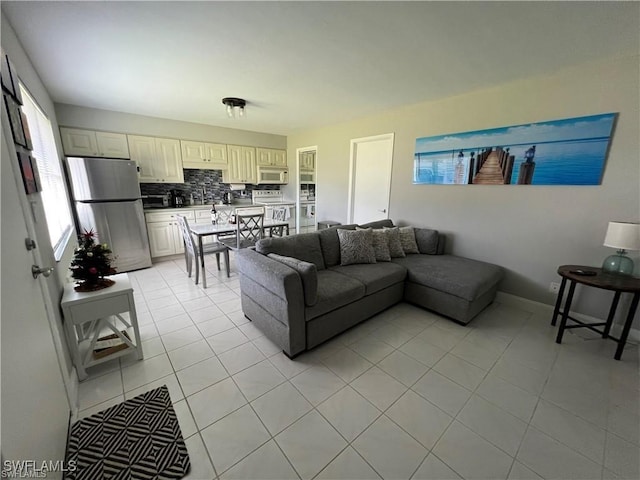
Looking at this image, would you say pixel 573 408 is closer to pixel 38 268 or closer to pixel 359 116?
pixel 38 268

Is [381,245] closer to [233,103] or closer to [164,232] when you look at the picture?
[233,103]

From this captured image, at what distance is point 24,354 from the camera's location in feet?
3.36

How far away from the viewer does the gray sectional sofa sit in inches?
77.7

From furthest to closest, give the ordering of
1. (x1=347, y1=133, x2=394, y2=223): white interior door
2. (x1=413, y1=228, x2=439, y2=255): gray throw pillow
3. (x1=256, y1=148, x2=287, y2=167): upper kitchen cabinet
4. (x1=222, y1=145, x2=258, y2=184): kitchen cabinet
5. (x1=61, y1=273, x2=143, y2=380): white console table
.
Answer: (x1=256, y1=148, x2=287, y2=167): upper kitchen cabinet < (x1=222, y1=145, x2=258, y2=184): kitchen cabinet < (x1=347, y1=133, x2=394, y2=223): white interior door < (x1=413, y1=228, x2=439, y2=255): gray throw pillow < (x1=61, y1=273, x2=143, y2=380): white console table

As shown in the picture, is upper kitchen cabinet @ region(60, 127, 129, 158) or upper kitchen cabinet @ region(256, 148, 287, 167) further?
upper kitchen cabinet @ region(256, 148, 287, 167)

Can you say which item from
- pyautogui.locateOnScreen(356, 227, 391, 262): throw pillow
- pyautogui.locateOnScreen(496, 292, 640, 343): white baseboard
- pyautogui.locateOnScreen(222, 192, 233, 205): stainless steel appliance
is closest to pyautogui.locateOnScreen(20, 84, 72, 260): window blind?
pyautogui.locateOnScreen(222, 192, 233, 205): stainless steel appliance

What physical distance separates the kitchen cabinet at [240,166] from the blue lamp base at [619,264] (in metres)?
5.34

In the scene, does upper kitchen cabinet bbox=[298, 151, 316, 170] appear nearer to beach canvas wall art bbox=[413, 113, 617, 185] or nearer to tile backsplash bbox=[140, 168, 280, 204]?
tile backsplash bbox=[140, 168, 280, 204]

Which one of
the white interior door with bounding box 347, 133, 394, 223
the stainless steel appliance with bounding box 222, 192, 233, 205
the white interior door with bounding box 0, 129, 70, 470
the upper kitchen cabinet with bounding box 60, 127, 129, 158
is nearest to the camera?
the white interior door with bounding box 0, 129, 70, 470

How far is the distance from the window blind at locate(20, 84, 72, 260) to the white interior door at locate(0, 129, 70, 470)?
95 centimetres

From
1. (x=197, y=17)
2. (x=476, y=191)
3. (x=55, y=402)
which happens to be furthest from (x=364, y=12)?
(x=55, y=402)

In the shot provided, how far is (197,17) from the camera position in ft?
5.36

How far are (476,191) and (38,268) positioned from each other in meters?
3.78

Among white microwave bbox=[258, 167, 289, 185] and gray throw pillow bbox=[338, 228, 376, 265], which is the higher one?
white microwave bbox=[258, 167, 289, 185]
